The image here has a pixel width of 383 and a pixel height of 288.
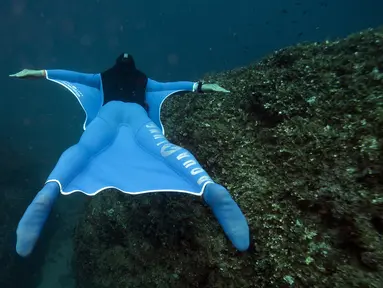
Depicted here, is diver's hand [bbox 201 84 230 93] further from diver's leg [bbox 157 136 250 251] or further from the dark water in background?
the dark water in background

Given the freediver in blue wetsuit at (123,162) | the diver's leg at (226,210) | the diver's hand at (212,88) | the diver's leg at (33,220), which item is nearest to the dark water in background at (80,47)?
the freediver in blue wetsuit at (123,162)

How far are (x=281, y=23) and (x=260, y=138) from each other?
8030 centimetres

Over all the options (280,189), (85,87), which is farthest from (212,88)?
(85,87)

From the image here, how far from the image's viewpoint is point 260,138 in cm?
432

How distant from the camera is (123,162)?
12.5ft

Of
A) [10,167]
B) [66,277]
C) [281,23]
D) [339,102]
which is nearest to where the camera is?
[339,102]

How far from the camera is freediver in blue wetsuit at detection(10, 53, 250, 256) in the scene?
2.95 meters

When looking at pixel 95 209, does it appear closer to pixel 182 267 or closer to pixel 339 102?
pixel 182 267

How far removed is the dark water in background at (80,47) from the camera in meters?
17.8

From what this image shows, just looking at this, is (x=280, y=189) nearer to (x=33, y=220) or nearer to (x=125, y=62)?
(x=33, y=220)

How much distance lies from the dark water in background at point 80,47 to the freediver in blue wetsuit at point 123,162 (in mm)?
12137

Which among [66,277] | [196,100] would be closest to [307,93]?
[196,100]

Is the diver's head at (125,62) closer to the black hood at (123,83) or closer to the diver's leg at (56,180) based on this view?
the black hood at (123,83)

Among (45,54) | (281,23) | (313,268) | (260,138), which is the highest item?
(281,23)
